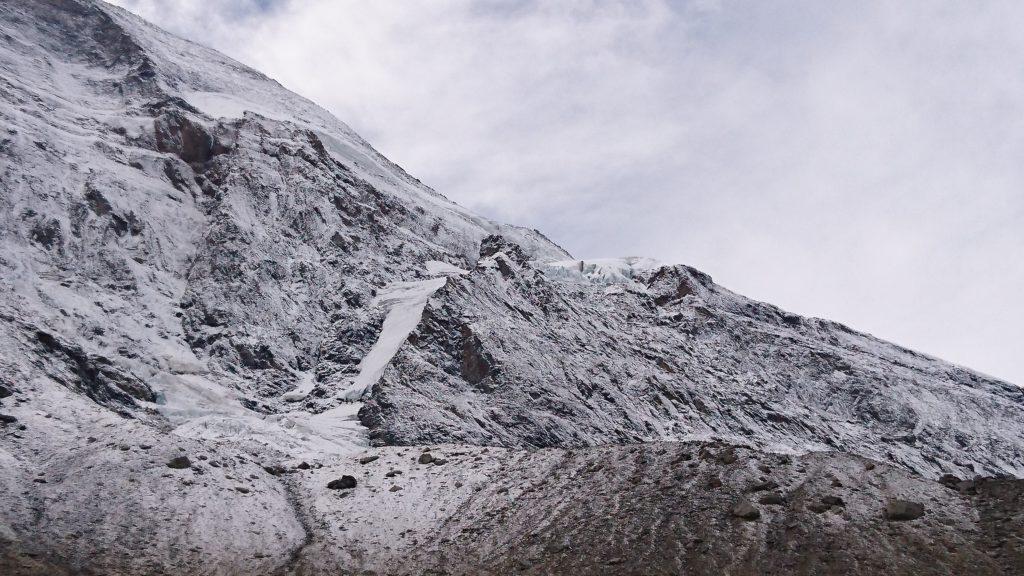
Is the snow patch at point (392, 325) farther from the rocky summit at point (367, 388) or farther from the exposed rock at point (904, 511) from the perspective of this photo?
the exposed rock at point (904, 511)

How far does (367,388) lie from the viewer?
193 feet

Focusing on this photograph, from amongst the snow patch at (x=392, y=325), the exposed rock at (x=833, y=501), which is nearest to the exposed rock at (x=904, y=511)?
the exposed rock at (x=833, y=501)

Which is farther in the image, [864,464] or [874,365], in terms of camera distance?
[874,365]

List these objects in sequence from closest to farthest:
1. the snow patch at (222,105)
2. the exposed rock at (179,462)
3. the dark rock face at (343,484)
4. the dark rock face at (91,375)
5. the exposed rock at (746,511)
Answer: the exposed rock at (746,511)
the exposed rock at (179,462)
the dark rock face at (343,484)
the dark rock face at (91,375)
the snow patch at (222,105)

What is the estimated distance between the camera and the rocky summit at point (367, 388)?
93.4 ft

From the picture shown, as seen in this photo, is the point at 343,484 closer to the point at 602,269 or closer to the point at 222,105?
the point at 222,105

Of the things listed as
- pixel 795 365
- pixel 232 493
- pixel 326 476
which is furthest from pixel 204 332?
pixel 795 365

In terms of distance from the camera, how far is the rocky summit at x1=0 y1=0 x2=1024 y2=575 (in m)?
28.5

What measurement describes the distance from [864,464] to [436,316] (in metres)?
39.7

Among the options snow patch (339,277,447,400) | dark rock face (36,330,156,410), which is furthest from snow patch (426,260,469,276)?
dark rock face (36,330,156,410)

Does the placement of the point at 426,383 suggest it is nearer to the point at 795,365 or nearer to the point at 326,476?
the point at 326,476

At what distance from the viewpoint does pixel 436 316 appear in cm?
6600

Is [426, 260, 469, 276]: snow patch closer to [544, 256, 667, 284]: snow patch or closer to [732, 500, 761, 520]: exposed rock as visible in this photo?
[544, 256, 667, 284]: snow patch

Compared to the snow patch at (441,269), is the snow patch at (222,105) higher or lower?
higher
